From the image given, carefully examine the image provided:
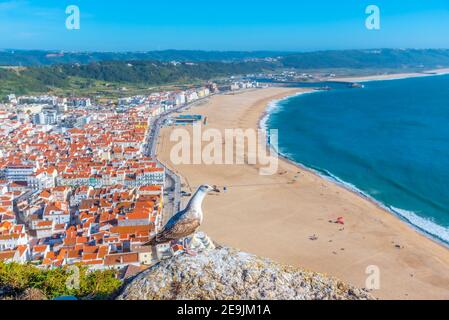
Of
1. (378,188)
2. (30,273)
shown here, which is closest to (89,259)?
(30,273)

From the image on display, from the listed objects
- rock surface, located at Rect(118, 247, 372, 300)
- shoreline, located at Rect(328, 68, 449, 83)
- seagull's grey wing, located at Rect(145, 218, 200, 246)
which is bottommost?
rock surface, located at Rect(118, 247, 372, 300)

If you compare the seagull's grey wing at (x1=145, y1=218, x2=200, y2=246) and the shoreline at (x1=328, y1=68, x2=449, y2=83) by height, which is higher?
the shoreline at (x1=328, y1=68, x2=449, y2=83)

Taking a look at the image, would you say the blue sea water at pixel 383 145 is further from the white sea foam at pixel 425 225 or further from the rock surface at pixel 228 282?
the rock surface at pixel 228 282

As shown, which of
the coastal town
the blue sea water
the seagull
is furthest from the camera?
the blue sea water

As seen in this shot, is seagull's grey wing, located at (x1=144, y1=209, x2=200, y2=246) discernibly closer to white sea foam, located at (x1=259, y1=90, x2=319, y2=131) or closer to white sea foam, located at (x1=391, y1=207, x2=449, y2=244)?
white sea foam, located at (x1=391, y1=207, x2=449, y2=244)

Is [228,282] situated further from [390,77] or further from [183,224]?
[390,77]

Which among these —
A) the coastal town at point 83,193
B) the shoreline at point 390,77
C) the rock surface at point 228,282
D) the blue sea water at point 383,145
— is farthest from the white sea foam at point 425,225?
the shoreline at point 390,77

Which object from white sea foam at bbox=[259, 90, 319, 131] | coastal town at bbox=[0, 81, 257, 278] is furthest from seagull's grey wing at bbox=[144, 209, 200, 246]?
white sea foam at bbox=[259, 90, 319, 131]

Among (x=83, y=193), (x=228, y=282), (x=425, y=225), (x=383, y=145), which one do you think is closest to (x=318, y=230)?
(x=425, y=225)
